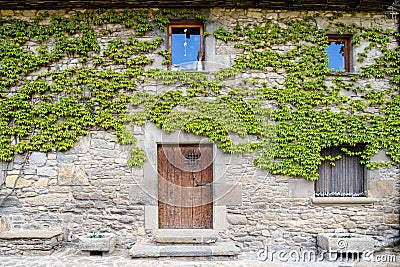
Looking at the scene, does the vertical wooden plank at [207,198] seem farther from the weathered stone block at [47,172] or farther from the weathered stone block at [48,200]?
the weathered stone block at [47,172]

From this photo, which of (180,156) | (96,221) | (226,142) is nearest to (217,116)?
(226,142)

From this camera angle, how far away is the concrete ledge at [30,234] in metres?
5.54

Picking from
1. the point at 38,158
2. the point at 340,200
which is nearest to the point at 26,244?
the point at 38,158

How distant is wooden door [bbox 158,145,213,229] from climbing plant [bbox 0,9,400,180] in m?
0.37

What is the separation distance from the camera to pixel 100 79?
19.8 feet

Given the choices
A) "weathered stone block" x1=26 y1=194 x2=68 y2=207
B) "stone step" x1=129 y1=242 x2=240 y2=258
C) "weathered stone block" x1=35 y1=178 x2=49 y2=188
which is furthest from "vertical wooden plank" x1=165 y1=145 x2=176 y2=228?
"weathered stone block" x1=35 y1=178 x2=49 y2=188

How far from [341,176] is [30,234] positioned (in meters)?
5.12

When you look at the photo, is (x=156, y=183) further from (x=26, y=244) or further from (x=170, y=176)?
(x=26, y=244)

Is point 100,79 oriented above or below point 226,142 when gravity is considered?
above

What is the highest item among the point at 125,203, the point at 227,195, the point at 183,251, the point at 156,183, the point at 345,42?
the point at 345,42

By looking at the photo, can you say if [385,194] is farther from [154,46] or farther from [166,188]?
[154,46]

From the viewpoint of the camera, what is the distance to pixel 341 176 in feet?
20.1

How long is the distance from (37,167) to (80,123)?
101 cm

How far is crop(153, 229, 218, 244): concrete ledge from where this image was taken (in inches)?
224
